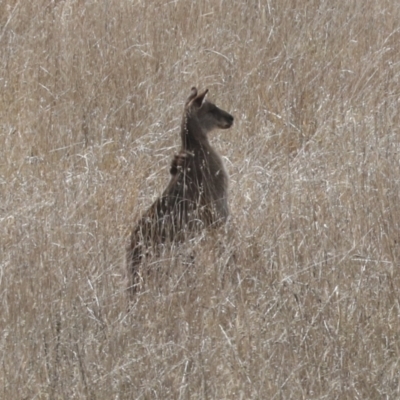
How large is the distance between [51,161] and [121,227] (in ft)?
3.63

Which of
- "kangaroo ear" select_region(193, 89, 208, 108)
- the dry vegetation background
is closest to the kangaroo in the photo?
"kangaroo ear" select_region(193, 89, 208, 108)

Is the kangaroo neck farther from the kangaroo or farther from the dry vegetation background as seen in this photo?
the dry vegetation background

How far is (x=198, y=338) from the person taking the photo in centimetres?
452

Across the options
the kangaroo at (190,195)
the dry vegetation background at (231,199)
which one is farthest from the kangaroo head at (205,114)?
the dry vegetation background at (231,199)

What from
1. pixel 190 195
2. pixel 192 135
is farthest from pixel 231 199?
pixel 190 195

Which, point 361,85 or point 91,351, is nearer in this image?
point 91,351

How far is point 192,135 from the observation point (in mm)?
6410

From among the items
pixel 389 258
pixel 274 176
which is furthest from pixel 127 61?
pixel 389 258

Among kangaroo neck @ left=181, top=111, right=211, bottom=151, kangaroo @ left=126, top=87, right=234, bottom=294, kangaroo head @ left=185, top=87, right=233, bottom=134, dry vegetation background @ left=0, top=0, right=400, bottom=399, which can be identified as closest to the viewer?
dry vegetation background @ left=0, top=0, right=400, bottom=399

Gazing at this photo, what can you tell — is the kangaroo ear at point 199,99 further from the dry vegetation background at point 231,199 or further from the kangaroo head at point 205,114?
the dry vegetation background at point 231,199

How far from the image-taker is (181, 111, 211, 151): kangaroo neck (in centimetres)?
636

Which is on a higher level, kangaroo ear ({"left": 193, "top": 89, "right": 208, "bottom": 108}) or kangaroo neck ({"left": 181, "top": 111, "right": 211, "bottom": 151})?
kangaroo ear ({"left": 193, "top": 89, "right": 208, "bottom": 108})

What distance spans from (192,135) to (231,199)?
42 cm

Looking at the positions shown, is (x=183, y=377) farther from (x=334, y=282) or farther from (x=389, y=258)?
(x=389, y=258)
